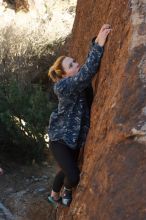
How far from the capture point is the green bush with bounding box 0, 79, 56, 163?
9227 mm

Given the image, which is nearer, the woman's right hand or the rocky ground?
the woman's right hand

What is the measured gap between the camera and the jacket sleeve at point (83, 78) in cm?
466

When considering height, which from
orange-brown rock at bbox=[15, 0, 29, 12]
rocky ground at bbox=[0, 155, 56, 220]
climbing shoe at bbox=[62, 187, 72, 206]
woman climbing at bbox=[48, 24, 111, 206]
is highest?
woman climbing at bbox=[48, 24, 111, 206]

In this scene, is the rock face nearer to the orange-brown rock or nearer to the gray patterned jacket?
the gray patterned jacket

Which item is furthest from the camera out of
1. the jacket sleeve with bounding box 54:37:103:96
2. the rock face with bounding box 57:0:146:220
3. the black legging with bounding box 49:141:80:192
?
the black legging with bounding box 49:141:80:192

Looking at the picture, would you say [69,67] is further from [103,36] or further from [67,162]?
[67,162]

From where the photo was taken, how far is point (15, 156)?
9.44 metres

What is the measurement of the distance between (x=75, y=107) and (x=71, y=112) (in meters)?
0.05

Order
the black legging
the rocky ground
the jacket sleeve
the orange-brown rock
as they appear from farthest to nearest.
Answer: the orange-brown rock
the rocky ground
the black legging
the jacket sleeve

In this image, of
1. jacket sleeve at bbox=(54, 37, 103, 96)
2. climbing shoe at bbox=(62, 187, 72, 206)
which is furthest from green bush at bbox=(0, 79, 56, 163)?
jacket sleeve at bbox=(54, 37, 103, 96)

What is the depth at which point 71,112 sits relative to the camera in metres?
4.84

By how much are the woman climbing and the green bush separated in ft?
14.1

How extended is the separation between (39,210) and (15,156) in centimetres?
223

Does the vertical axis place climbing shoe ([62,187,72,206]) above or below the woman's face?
below
